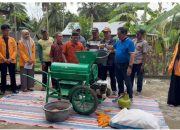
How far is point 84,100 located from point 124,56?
130cm

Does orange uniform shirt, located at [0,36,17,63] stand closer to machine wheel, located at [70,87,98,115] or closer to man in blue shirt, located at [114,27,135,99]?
machine wheel, located at [70,87,98,115]

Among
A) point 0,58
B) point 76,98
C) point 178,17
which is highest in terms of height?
point 178,17

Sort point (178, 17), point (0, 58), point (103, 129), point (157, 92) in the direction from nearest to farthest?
1. point (103, 129)
2. point (0, 58)
3. point (157, 92)
4. point (178, 17)

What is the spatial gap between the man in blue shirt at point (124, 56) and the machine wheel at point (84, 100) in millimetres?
1016

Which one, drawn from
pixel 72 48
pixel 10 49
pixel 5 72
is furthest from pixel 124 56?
pixel 5 72

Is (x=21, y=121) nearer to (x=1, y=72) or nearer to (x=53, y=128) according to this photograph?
(x=53, y=128)

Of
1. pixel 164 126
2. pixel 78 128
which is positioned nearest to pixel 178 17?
pixel 164 126

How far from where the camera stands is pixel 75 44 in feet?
22.1

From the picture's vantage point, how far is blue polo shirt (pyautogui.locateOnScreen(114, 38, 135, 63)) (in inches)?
243

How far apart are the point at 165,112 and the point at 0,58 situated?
3.89 meters

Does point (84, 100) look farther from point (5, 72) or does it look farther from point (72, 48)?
point (5, 72)

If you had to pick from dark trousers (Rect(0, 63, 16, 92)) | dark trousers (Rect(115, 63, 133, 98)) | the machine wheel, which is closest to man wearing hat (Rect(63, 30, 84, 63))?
dark trousers (Rect(115, 63, 133, 98))

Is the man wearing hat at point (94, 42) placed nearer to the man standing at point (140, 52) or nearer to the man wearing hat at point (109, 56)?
the man wearing hat at point (109, 56)

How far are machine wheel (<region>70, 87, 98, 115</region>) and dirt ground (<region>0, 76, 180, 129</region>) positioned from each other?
0.97m
